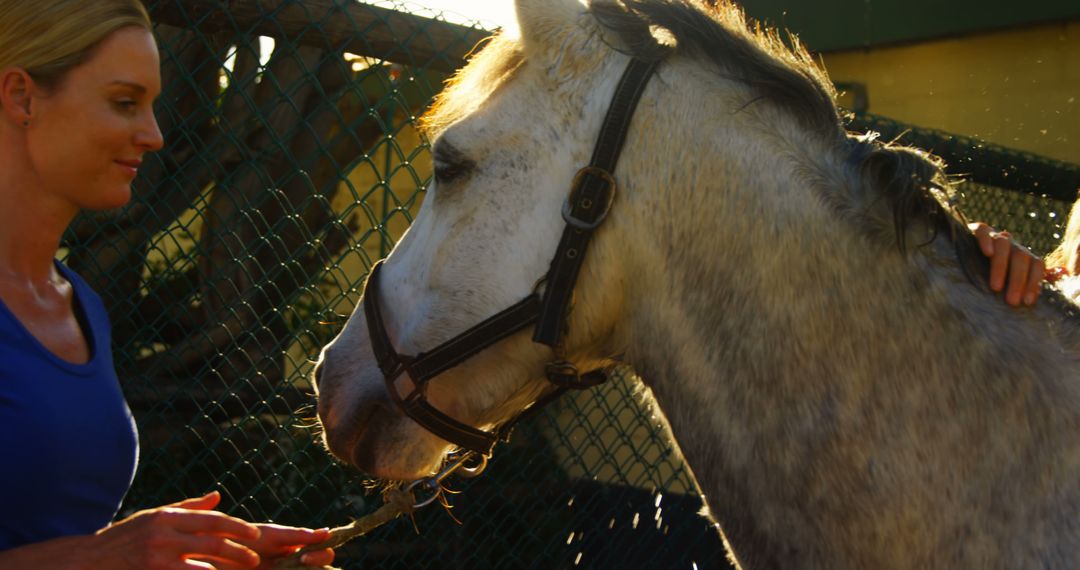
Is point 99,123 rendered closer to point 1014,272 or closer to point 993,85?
point 1014,272

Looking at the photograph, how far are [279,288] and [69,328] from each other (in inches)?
85.4

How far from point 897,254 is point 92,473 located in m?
1.38

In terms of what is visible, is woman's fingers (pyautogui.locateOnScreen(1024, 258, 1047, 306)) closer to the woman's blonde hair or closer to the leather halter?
the leather halter

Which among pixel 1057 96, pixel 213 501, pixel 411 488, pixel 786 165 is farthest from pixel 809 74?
pixel 1057 96

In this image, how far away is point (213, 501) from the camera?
5.38 feet

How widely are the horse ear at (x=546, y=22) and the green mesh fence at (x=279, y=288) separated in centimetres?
110

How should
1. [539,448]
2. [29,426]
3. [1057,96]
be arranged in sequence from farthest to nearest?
[1057,96] → [539,448] → [29,426]

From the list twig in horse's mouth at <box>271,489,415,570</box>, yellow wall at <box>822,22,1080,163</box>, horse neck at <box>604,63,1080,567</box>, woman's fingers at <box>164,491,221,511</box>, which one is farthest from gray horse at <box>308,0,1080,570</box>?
yellow wall at <box>822,22,1080,163</box>

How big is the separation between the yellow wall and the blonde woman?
20.0ft

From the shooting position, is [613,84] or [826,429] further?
[613,84]

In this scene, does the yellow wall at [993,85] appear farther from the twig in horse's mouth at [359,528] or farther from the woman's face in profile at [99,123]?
the woman's face in profile at [99,123]

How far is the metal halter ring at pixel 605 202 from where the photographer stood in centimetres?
168

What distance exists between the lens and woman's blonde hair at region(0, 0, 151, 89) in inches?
60.9

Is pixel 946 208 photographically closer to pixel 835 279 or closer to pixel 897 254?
pixel 897 254
